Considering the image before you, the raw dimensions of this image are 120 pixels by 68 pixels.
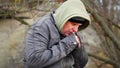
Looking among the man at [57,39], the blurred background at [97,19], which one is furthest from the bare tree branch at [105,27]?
the man at [57,39]

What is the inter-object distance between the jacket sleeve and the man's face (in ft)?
0.16

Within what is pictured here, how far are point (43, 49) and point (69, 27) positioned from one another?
0.28 metres

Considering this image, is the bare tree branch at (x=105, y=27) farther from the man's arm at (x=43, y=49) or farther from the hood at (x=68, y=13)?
the man's arm at (x=43, y=49)

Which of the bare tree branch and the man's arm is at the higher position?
the man's arm

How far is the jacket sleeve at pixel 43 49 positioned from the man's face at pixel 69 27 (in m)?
0.05

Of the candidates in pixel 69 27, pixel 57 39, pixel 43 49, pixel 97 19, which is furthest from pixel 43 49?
pixel 97 19

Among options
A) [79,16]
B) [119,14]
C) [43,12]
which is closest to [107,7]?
[119,14]

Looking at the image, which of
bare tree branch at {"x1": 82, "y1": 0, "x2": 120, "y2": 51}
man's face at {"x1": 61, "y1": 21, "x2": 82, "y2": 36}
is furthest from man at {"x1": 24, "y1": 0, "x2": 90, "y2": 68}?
bare tree branch at {"x1": 82, "y1": 0, "x2": 120, "y2": 51}

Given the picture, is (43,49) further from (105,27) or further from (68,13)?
(105,27)

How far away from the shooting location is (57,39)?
2879mm

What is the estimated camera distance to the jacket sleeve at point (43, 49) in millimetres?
2736

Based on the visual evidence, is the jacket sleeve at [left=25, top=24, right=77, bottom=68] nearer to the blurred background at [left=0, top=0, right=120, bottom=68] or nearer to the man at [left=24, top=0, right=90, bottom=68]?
the man at [left=24, top=0, right=90, bottom=68]

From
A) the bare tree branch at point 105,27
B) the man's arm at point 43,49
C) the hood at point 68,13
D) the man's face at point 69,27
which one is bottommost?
the bare tree branch at point 105,27

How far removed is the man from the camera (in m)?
2.75
